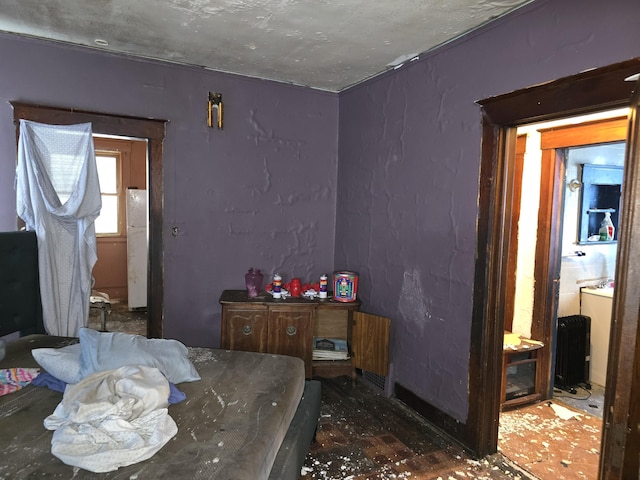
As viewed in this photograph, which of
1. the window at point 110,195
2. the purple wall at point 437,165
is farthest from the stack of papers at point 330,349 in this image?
the window at point 110,195

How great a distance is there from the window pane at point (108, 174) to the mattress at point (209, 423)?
13.4 feet

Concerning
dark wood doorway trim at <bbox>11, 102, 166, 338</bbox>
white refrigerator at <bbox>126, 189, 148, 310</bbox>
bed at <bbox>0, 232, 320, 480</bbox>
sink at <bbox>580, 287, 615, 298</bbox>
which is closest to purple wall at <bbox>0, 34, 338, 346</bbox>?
dark wood doorway trim at <bbox>11, 102, 166, 338</bbox>

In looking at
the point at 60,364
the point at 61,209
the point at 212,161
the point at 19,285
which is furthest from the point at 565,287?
the point at 19,285

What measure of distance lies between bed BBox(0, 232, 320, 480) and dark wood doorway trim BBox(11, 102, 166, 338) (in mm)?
861

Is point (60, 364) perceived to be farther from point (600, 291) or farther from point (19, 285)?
point (600, 291)

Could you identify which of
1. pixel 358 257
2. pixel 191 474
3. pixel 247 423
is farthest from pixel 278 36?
pixel 191 474

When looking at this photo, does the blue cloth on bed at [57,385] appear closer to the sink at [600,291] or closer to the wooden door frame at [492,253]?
the wooden door frame at [492,253]

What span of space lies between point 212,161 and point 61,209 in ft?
3.89

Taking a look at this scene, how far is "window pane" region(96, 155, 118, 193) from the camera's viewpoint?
6078mm

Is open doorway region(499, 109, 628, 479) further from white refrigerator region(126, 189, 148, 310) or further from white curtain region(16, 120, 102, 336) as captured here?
white refrigerator region(126, 189, 148, 310)

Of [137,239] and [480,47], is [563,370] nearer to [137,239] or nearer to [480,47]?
[480,47]

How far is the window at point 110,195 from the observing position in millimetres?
6086

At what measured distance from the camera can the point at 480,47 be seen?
259 centimetres

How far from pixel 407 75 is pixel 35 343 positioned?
10.2 feet
